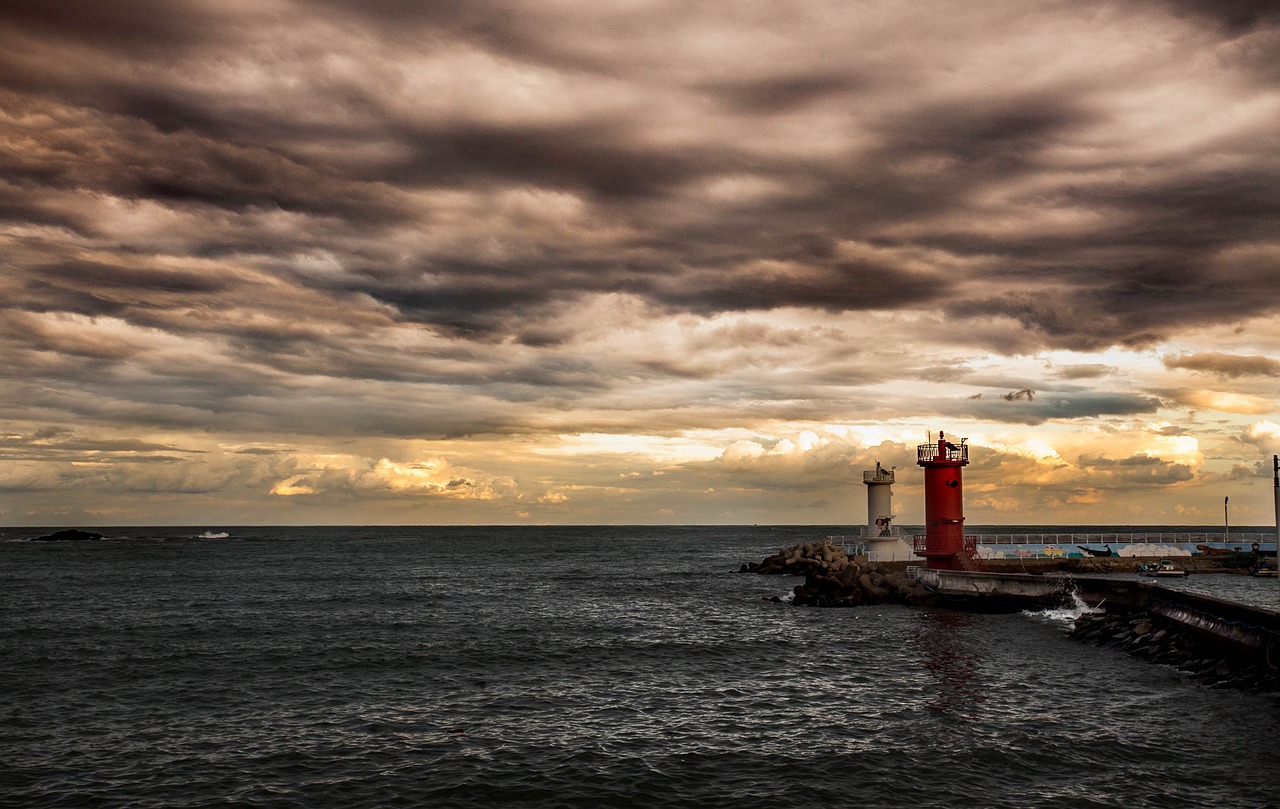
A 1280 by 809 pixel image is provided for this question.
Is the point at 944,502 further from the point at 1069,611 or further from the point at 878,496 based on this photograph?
the point at 878,496

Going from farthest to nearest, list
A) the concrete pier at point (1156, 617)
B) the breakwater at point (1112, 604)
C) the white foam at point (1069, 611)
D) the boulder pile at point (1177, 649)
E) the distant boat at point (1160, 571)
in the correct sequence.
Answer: the distant boat at point (1160, 571), the white foam at point (1069, 611), the breakwater at point (1112, 604), the concrete pier at point (1156, 617), the boulder pile at point (1177, 649)

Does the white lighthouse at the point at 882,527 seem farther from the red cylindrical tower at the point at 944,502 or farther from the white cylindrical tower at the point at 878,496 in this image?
the red cylindrical tower at the point at 944,502

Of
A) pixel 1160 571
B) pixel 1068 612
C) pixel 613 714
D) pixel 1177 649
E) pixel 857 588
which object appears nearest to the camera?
pixel 613 714

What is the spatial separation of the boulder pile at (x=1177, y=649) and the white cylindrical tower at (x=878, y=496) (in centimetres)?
2742

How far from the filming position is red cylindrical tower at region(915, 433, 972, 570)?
51406 mm

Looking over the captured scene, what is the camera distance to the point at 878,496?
228ft

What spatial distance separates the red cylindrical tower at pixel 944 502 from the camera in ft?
169

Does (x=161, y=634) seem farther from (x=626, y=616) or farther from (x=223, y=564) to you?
(x=223, y=564)

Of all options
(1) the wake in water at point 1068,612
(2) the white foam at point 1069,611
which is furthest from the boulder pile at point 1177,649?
(2) the white foam at point 1069,611

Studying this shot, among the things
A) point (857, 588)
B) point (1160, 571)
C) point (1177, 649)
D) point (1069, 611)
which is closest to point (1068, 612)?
point (1069, 611)

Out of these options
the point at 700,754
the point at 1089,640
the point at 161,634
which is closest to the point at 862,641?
the point at 1089,640

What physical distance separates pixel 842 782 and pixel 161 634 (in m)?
33.6

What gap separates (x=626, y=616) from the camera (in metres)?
47.1

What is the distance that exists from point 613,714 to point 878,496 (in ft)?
162
